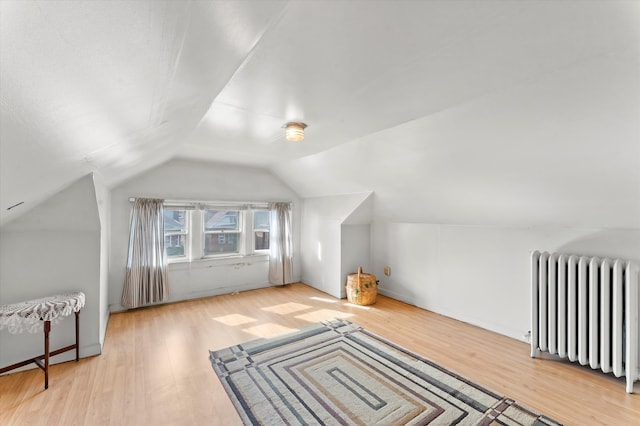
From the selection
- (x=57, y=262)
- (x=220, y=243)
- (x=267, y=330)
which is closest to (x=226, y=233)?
(x=220, y=243)

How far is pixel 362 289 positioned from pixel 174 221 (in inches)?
126

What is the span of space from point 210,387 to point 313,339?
1183mm

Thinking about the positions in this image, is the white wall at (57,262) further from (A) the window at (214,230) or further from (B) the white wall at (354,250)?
(B) the white wall at (354,250)

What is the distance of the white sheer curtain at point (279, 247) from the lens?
5.23 m

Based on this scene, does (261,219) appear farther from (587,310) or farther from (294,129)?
(587,310)

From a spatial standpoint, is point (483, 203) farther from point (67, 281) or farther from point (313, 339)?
point (67, 281)

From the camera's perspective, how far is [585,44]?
1293mm

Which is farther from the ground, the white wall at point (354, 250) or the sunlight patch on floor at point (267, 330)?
the white wall at point (354, 250)

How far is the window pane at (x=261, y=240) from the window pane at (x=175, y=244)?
1257 mm

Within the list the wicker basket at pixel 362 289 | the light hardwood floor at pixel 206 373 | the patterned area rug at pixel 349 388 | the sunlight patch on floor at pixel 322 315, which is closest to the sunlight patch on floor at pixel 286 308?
the light hardwood floor at pixel 206 373

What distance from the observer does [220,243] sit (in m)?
4.93

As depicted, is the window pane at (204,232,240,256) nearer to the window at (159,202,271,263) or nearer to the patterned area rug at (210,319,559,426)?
the window at (159,202,271,263)

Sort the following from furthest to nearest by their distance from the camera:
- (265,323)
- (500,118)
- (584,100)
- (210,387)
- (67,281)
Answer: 1. (265,323)
2. (67,281)
3. (210,387)
4. (500,118)
5. (584,100)

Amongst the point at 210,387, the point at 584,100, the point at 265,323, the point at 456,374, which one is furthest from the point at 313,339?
the point at 584,100
